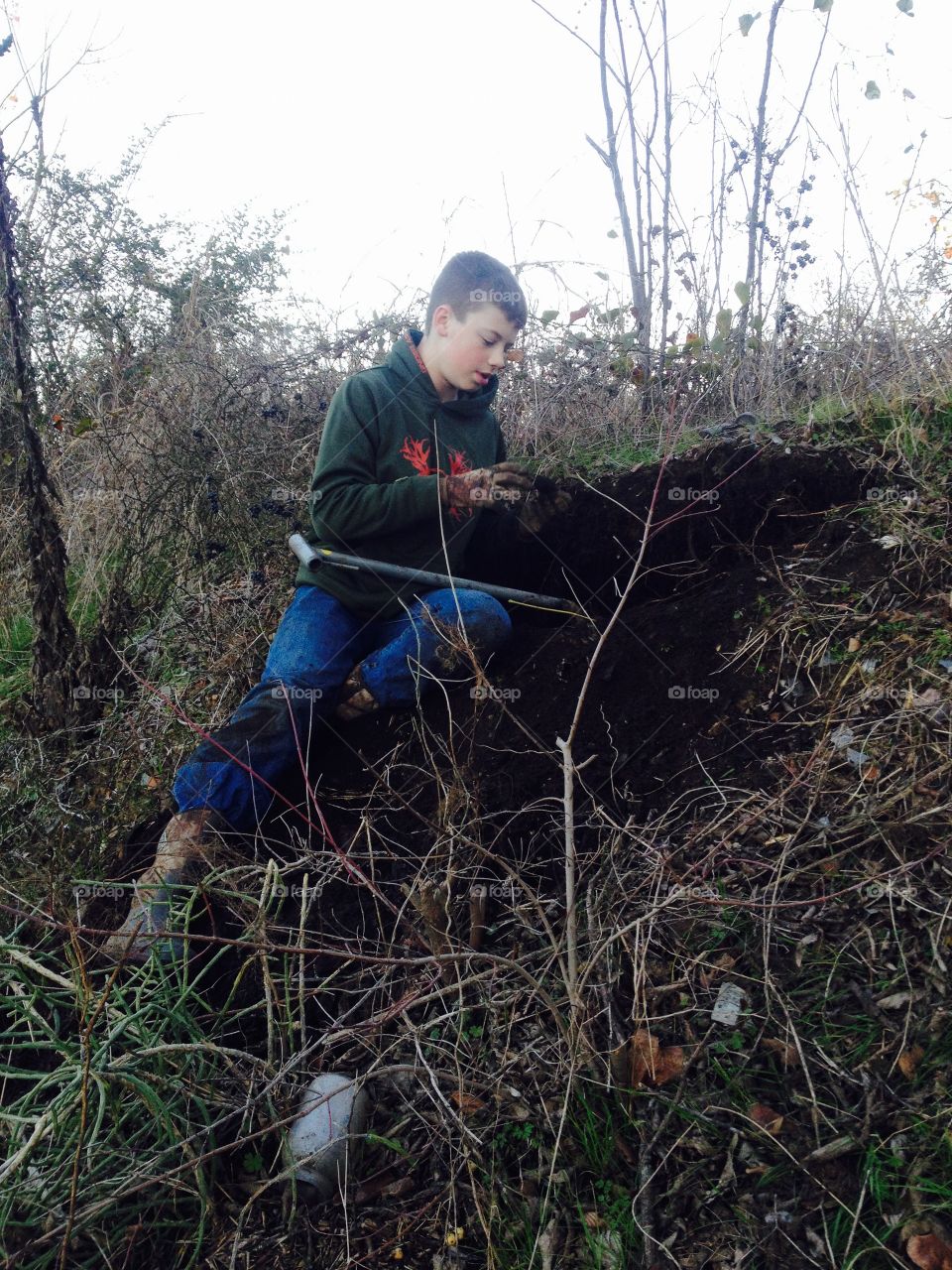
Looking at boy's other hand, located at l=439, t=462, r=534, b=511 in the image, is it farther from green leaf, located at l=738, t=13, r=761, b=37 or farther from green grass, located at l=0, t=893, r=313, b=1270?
green leaf, located at l=738, t=13, r=761, b=37

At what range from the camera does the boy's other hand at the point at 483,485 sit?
273 cm

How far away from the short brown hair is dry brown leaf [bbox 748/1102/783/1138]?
7.33 ft

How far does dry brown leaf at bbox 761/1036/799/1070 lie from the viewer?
1693 millimetres

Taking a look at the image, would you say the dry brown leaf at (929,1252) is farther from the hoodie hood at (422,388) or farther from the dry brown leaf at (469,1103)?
the hoodie hood at (422,388)

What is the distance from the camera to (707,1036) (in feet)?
5.71

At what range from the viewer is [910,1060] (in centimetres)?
163

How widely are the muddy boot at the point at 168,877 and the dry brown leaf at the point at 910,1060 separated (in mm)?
1481

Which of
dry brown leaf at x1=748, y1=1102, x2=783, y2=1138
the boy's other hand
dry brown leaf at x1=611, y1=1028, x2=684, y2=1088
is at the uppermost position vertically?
the boy's other hand

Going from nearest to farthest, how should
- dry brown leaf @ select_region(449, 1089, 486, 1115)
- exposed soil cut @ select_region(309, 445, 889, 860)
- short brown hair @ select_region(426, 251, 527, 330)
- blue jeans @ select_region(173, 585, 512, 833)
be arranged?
1. dry brown leaf @ select_region(449, 1089, 486, 1115)
2. exposed soil cut @ select_region(309, 445, 889, 860)
3. blue jeans @ select_region(173, 585, 512, 833)
4. short brown hair @ select_region(426, 251, 527, 330)

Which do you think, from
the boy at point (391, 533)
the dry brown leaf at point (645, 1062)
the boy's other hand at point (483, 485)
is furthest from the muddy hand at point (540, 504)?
the dry brown leaf at point (645, 1062)

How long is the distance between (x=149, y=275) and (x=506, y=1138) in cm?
715

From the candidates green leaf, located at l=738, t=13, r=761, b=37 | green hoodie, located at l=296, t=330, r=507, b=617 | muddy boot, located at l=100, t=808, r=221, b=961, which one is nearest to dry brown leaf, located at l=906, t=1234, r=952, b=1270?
muddy boot, located at l=100, t=808, r=221, b=961

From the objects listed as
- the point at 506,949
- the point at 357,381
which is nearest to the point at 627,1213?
the point at 506,949

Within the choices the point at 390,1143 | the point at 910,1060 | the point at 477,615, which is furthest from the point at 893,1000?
the point at 477,615
